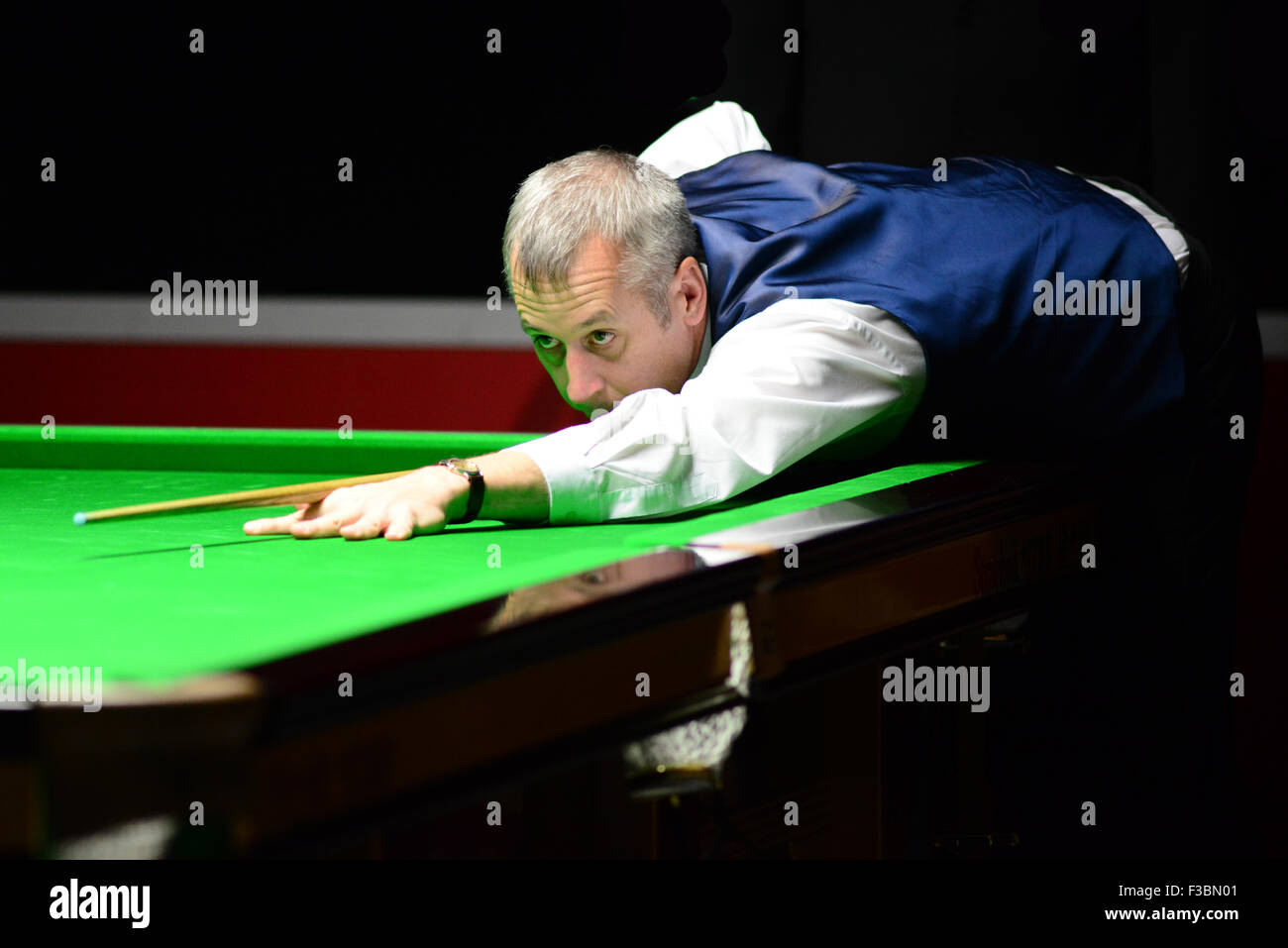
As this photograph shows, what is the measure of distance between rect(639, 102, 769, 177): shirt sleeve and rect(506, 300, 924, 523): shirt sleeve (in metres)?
0.97

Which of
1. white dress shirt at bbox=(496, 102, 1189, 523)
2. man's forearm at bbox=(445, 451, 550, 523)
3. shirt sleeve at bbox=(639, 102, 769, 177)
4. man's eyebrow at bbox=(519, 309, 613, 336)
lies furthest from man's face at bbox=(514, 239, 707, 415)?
shirt sleeve at bbox=(639, 102, 769, 177)

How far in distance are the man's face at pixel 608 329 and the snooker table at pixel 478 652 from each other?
29 cm

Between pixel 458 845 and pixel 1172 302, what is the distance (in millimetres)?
1667

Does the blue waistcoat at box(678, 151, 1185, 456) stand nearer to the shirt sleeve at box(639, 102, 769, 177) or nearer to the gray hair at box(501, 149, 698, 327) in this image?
the gray hair at box(501, 149, 698, 327)

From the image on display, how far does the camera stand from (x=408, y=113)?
14.9 ft

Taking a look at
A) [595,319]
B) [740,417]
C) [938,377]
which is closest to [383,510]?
[740,417]

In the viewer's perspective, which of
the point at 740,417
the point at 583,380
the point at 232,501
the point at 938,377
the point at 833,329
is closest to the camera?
the point at 232,501

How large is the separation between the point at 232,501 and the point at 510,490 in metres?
0.33

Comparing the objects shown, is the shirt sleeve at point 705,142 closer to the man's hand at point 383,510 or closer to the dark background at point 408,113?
the dark background at point 408,113

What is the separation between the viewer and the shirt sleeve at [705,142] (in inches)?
125

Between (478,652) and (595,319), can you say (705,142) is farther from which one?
(478,652)

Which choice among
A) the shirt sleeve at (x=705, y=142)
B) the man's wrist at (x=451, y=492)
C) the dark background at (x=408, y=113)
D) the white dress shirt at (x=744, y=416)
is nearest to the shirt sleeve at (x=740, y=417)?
the white dress shirt at (x=744, y=416)
